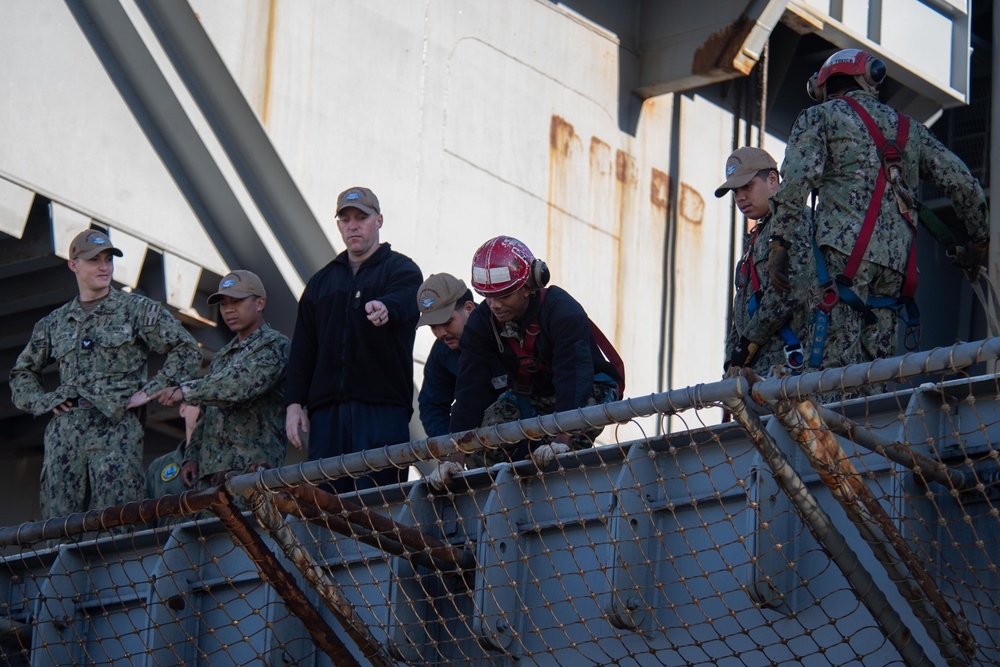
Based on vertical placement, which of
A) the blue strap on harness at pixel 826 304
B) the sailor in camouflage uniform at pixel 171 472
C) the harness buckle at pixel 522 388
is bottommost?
the sailor in camouflage uniform at pixel 171 472

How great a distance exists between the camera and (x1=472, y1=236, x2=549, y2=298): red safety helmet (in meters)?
7.45

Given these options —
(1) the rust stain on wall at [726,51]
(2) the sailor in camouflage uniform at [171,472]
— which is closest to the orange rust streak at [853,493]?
(2) the sailor in camouflage uniform at [171,472]

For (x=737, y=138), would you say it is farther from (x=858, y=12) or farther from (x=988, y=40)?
(x=988, y=40)

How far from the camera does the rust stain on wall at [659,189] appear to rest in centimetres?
1409

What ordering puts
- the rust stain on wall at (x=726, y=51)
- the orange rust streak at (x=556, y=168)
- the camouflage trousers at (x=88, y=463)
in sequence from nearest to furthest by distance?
1. the camouflage trousers at (x=88, y=463)
2. the orange rust streak at (x=556, y=168)
3. the rust stain on wall at (x=726, y=51)

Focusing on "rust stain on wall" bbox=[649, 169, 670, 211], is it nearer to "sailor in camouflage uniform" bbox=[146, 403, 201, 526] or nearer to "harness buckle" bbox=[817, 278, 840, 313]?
"sailor in camouflage uniform" bbox=[146, 403, 201, 526]

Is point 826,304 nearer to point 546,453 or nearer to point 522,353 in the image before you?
point 522,353

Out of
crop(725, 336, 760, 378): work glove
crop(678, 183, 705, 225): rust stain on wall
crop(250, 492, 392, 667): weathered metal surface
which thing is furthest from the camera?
crop(678, 183, 705, 225): rust stain on wall

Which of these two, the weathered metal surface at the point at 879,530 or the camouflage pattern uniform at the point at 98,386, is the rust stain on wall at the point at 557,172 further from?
the weathered metal surface at the point at 879,530

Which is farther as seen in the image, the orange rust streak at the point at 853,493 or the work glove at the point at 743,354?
the work glove at the point at 743,354

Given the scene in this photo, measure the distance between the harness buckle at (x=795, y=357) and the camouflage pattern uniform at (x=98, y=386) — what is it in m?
3.34

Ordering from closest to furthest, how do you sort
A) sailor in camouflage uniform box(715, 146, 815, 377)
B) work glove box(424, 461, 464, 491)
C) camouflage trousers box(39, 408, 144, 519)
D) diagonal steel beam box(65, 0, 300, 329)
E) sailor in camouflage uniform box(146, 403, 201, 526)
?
1. work glove box(424, 461, 464, 491)
2. sailor in camouflage uniform box(715, 146, 815, 377)
3. camouflage trousers box(39, 408, 144, 519)
4. sailor in camouflage uniform box(146, 403, 201, 526)
5. diagonal steel beam box(65, 0, 300, 329)

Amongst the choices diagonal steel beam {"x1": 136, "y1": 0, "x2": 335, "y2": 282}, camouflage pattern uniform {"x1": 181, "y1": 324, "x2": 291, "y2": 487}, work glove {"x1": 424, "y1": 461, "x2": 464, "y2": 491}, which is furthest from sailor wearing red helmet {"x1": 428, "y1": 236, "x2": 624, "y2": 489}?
diagonal steel beam {"x1": 136, "y1": 0, "x2": 335, "y2": 282}

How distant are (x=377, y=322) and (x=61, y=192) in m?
2.89
